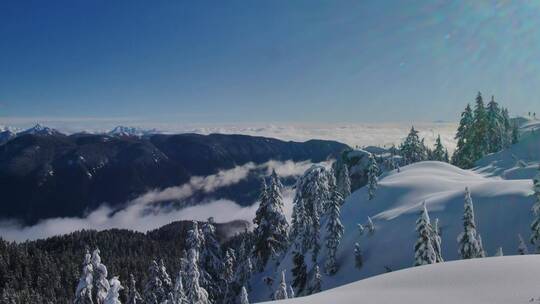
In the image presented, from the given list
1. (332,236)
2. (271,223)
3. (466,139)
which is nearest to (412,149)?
(466,139)

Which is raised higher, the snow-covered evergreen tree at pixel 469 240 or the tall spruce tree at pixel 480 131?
the tall spruce tree at pixel 480 131

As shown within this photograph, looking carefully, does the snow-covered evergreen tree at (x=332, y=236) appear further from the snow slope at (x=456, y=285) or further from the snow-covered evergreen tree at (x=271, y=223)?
the snow slope at (x=456, y=285)

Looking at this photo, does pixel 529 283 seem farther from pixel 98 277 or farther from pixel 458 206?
pixel 458 206

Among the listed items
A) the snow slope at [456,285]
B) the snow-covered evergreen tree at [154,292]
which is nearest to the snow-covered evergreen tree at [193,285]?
the snow-covered evergreen tree at [154,292]

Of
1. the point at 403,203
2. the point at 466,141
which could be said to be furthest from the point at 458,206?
the point at 466,141

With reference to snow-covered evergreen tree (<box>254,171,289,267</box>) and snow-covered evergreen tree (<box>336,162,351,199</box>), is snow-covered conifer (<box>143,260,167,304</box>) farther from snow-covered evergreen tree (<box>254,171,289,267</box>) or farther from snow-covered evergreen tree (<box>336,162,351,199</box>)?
snow-covered evergreen tree (<box>336,162,351,199</box>)

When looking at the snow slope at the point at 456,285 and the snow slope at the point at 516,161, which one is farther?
the snow slope at the point at 516,161
